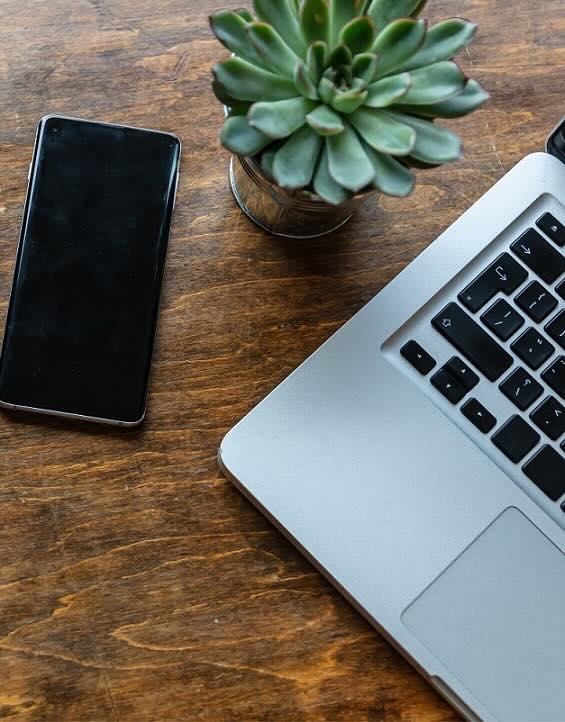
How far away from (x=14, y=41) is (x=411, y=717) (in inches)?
22.1

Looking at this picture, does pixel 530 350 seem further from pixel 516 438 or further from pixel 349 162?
pixel 349 162

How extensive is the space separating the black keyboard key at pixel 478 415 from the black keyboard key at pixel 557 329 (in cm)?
7

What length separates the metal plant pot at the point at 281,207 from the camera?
1.92 feet

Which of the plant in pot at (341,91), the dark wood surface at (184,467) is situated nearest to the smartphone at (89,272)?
the dark wood surface at (184,467)

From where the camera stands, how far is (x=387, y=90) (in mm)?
511

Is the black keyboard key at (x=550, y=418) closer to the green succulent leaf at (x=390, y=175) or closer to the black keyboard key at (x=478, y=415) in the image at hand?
the black keyboard key at (x=478, y=415)

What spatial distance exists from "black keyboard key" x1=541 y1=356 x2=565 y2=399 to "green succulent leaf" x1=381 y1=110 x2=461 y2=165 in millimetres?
192

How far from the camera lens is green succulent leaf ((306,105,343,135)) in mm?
494

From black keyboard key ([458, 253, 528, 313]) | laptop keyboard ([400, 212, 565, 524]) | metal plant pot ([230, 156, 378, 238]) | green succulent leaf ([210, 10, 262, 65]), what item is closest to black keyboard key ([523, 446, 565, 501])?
laptop keyboard ([400, 212, 565, 524])

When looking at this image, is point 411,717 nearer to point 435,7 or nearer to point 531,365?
point 531,365

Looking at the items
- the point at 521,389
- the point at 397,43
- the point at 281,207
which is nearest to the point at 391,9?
the point at 397,43

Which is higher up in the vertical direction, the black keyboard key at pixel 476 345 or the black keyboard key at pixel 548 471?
the black keyboard key at pixel 476 345

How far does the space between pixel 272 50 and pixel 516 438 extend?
0.30 meters

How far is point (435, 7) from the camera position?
708mm
